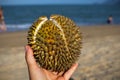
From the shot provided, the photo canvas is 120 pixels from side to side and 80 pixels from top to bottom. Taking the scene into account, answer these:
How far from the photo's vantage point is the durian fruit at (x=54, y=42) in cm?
309

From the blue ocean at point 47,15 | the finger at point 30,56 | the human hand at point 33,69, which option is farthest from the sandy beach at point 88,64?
the blue ocean at point 47,15

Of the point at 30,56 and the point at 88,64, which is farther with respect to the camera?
the point at 88,64

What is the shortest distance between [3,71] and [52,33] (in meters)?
7.97

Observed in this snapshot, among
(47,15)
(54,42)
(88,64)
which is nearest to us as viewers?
(54,42)

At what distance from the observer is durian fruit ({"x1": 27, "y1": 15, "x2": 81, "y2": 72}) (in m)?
3.09

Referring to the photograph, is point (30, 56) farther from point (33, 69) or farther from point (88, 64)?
point (88, 64)

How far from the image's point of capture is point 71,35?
3.19 meters

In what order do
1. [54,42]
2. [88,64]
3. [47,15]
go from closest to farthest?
[54,42]
[88,64]
[47,15]

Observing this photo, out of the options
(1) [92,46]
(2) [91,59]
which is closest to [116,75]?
(2) [91,59]

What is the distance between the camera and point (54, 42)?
10.1 feet

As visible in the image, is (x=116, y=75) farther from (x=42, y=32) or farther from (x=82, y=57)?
(x=42, y=32)

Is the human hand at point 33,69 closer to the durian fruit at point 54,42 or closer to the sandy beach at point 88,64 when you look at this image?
the durian fruit at point 54,42

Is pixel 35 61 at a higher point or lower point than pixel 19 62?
higher

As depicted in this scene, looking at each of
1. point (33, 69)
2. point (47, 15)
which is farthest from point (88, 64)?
point (47, 15)
